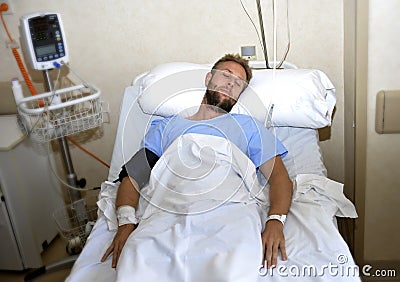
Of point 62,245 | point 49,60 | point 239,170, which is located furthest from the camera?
point 62,245

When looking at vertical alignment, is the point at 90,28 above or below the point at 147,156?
above

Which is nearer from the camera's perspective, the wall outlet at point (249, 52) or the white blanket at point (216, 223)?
the white blanket at point (216, 223)

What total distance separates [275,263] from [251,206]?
0.73 feet

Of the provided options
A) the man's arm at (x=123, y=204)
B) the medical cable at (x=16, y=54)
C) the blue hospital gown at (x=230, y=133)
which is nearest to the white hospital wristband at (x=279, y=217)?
the blue hospital gown at (x=230, y=133)

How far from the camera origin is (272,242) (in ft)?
4.53

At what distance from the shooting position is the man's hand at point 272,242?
1.34 m

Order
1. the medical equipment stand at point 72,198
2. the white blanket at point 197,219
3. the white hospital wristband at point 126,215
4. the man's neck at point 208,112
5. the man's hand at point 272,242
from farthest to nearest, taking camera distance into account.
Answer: the medical equipment stand at point 72,198 < the man's neck at point 208,112 < the white hospital wristband at point 126,215 < the man's hand at point 272,242 < the white blanket at point 197,219

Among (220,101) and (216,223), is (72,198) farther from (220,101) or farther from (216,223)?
(216,223)

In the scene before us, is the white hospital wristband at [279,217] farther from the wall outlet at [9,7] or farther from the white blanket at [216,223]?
the wall outlet at [9,7]

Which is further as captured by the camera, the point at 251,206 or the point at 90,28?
the point at 90,28

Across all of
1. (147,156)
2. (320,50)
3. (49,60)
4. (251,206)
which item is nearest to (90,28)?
(49,60)

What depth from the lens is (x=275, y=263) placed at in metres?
1.32

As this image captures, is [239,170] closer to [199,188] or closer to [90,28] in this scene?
[199,188]

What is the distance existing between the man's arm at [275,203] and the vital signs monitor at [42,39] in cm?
102
